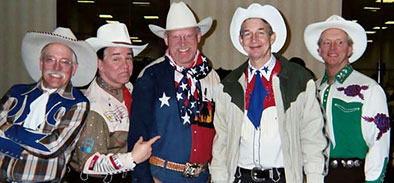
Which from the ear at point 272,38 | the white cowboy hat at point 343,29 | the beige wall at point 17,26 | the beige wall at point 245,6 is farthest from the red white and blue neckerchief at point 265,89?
the beige wall at point 17,26

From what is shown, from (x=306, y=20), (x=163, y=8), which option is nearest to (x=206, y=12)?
(x=163, y=8)

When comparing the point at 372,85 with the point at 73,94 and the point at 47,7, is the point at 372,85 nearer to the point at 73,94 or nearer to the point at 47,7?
the point at 73,94

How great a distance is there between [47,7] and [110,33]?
4030 millimetres

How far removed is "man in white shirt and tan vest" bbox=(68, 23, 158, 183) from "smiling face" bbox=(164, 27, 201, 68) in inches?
10.6

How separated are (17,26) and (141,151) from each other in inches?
187

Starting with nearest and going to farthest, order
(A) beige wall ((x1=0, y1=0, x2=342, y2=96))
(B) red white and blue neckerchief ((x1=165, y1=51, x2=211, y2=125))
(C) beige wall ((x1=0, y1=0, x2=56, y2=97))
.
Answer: (B) red white and blue neckerchief ((x1=165, y1=51, x2=211, y2=125)) < (A) beige wall ((x1=0, y1=0, x2=342, y2=96)) < (C) beige wall ((x1=0, y1=0, x2=56, y2=97))

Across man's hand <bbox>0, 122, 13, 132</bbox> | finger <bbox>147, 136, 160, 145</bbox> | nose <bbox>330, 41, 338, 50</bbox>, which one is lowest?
finger <bbox>147, 136, 160, 145</bbox>

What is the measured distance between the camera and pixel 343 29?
2928 millimetres

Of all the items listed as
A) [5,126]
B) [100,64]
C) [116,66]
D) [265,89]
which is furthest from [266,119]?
[5,126]

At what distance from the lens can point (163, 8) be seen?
6.45 metres

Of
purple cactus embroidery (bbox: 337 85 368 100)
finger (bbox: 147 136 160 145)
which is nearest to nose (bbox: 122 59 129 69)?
finger (bbox: 147 136 160 145)

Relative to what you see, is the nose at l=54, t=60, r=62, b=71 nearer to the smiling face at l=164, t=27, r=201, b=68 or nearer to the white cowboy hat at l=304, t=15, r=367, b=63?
the smiling face at l=164, t=27, r=201, b=68

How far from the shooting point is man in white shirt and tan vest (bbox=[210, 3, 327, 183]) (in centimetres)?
244

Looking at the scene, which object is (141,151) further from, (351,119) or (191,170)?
(351,119)
